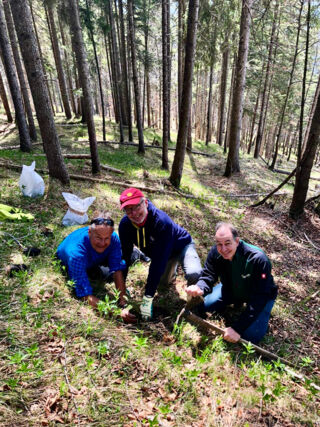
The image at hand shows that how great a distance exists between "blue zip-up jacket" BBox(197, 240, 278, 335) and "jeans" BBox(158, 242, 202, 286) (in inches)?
6.9

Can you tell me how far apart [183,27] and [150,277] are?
521 inches

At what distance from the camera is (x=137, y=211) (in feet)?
10.3

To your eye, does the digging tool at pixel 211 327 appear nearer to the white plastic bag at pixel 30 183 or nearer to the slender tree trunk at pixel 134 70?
the white plastic bag at pixel 30 183

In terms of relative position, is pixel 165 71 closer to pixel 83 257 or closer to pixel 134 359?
pixel 83 257

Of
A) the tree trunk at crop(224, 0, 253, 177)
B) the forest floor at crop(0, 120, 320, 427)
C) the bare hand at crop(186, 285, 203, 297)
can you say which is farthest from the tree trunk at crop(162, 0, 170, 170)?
the bare hand at crop(186, 285, 203, 297)

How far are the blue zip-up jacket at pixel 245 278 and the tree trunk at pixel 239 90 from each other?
9435mm

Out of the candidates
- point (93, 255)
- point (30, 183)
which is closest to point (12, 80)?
point (30, 183)

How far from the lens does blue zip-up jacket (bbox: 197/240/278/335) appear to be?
312cm

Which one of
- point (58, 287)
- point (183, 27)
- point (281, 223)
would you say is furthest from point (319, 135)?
point (183, 27)

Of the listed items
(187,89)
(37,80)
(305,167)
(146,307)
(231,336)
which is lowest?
(231,336)

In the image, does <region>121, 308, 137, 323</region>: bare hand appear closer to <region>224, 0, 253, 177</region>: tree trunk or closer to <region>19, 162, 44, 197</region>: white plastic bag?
<region>19, 162, 44, 197</region>: white plastic bag

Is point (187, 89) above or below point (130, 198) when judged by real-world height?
above

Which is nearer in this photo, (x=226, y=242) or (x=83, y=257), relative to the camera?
(x=226, y=242)

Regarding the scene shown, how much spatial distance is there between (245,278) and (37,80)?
20.4 ft
